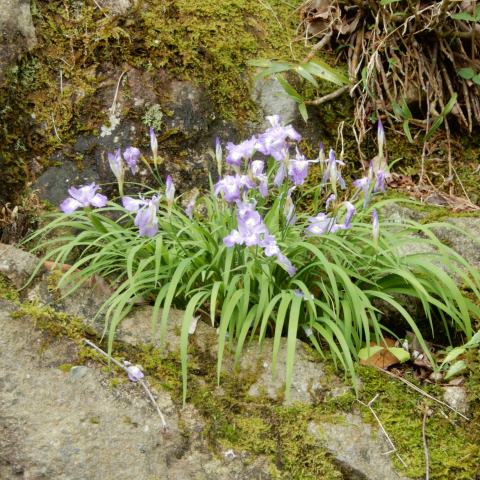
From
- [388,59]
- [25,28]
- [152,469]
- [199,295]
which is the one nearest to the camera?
[152,469]

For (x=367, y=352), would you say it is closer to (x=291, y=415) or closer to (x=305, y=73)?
(x=291, y=415)

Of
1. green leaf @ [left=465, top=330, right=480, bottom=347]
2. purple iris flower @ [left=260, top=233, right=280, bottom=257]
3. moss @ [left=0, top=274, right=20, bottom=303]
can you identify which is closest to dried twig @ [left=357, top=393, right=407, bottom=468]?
green leaf @ [left=465, top=330, right=480, bottom=347]

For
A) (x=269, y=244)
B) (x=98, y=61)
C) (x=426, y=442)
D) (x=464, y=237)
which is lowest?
(x=426, y=442)

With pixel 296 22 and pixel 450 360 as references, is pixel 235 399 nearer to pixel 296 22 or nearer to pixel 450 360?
pixel 450 360

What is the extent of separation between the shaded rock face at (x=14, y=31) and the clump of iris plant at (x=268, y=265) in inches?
40.6

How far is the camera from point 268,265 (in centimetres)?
242

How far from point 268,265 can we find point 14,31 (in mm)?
1799

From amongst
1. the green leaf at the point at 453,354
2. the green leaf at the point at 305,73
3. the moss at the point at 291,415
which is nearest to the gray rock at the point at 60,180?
the moss at the point at 291,415

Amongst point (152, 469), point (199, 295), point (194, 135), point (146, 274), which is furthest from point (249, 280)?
point (194, 135)

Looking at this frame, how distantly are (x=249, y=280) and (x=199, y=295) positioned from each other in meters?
0.18

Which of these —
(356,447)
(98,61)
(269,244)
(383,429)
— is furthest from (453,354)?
(98,61)

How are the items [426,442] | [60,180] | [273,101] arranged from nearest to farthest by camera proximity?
[426,442] < [60,180] < [273,101]

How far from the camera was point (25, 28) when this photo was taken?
3.30m

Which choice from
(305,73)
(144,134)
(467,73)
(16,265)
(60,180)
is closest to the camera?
(16,265)
